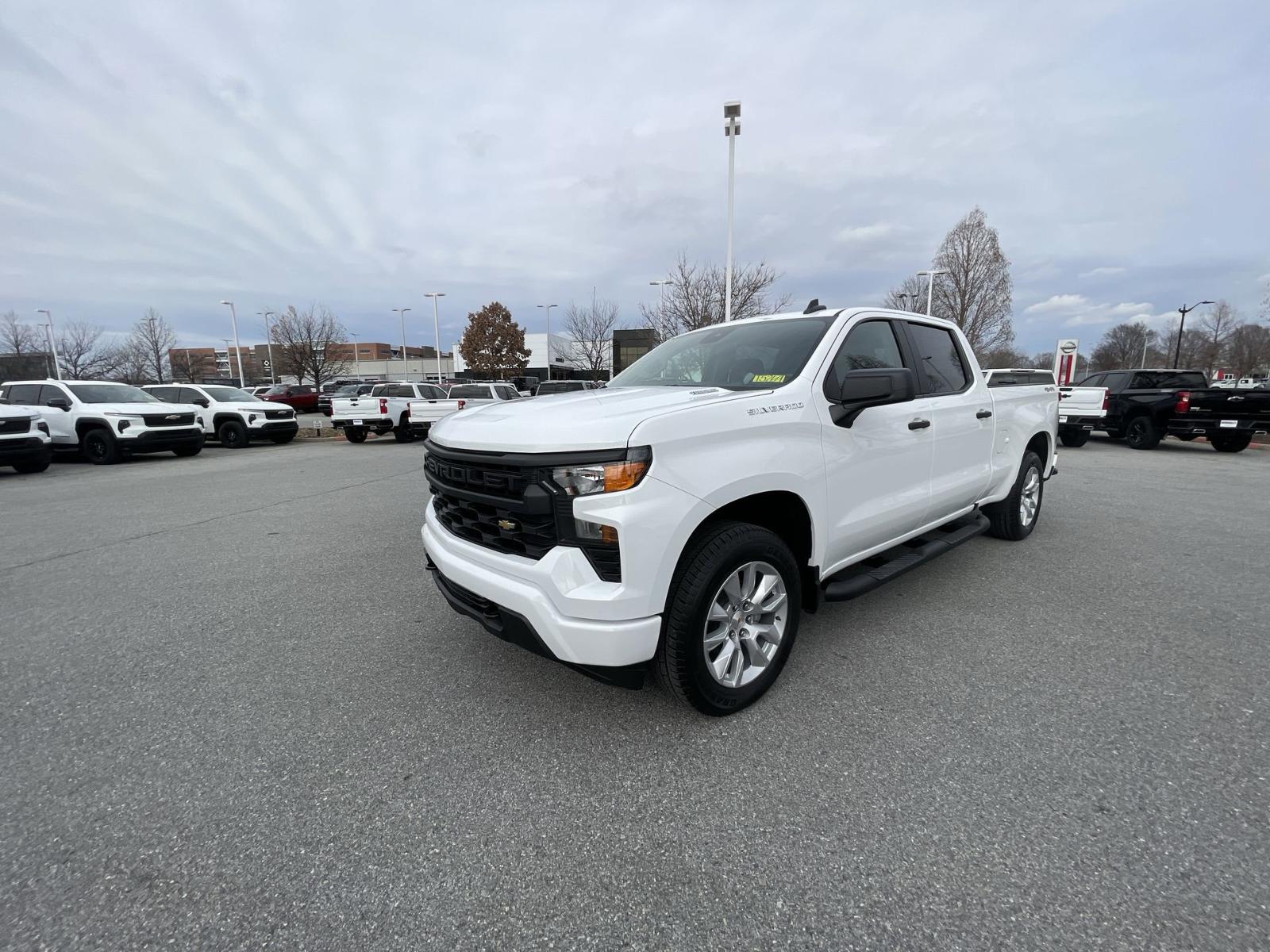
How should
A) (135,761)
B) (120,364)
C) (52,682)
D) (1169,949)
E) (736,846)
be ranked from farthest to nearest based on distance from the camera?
(120,364), (52,682), (135,761), (736,846), (1169,949)

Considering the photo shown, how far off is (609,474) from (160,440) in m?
14.4

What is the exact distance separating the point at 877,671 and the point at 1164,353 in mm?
92309

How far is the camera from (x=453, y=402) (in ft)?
52.0

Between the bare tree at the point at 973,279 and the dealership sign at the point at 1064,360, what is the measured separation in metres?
12.5

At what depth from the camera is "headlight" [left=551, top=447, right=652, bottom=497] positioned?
83.6 inches

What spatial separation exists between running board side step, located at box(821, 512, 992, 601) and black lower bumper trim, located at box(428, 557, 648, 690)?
3.92 ft

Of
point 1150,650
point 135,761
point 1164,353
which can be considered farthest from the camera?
point 1164,353

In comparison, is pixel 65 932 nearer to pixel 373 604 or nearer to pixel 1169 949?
pixel 373 604

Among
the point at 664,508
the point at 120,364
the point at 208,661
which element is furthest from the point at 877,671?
the point at 120,364

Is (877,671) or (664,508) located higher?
(664,508)

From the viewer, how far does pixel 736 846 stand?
1904 mm

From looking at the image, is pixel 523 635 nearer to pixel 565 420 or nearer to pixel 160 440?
pixel 565 420

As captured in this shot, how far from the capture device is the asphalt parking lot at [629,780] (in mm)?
1657

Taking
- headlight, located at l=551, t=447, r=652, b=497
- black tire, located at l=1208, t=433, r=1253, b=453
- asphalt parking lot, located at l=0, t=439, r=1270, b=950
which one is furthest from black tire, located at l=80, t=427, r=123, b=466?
black tire, located at l=1208, t=433, r=1253, b=453
